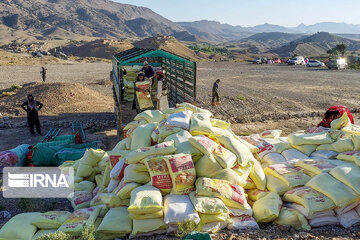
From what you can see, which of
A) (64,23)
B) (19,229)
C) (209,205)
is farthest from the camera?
(64,23)

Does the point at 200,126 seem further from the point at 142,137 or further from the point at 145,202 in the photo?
the point at 145,202

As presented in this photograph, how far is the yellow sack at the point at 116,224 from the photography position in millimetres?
3625

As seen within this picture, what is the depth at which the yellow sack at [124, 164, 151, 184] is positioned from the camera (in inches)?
164

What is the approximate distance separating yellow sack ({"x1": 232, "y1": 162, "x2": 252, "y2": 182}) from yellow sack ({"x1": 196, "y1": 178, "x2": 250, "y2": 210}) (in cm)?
38

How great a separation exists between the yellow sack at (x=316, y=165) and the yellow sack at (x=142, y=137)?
2289mm

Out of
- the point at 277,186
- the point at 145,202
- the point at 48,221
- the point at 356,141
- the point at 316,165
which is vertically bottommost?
the point at 48,221

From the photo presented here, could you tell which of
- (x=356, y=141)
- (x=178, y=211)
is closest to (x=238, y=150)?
(x=178, y=211)

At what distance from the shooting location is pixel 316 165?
4.57 meters

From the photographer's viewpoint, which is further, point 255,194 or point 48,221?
point 255,194

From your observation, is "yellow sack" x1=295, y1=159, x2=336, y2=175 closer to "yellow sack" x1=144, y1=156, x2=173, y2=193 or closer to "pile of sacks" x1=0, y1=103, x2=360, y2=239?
"pile of sacks" x1=0, y1=103, x2=360, y2=239

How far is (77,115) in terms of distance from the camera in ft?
37.6

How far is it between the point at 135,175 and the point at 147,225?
2.50 ft

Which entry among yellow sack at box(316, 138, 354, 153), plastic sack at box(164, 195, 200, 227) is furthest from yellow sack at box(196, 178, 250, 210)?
yellow sack at box(316, 138, 354, 153)

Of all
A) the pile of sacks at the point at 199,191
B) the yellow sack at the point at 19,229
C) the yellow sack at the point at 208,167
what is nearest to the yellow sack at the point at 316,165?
the pile of sacks at the point at 199,191
